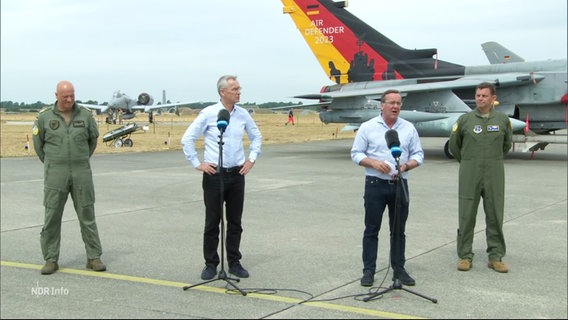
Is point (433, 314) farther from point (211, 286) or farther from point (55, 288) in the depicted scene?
point (55, 288)

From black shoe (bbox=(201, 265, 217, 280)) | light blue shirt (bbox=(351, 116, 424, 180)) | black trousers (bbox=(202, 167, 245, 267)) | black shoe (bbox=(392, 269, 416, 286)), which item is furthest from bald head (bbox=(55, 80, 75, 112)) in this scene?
black shoe (bbox=(392, 269, 416, 286))

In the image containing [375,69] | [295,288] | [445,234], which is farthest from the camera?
[375,69]

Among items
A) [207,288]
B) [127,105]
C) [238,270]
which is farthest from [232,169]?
[127,105]

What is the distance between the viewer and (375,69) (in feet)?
71.6

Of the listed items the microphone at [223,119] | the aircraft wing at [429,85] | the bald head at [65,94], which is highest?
the aircraft wing at [429,85]

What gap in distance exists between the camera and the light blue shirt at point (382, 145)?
5.45m

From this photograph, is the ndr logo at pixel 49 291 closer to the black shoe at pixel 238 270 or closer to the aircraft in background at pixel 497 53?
the black shoe at pixel 238 270

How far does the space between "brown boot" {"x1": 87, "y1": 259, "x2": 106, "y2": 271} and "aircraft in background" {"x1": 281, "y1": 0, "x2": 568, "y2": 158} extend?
576 inches

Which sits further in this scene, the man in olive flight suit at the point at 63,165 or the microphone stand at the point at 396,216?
the man in olive flight suit at the point at 63,165

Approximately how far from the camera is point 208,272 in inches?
226

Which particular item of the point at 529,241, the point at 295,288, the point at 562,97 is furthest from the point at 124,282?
the point at 562,97

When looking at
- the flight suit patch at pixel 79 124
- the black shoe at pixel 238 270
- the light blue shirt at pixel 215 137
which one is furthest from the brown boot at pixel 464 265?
the flight suit patch at pixel 79 124

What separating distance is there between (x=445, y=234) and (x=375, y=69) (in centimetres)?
1455

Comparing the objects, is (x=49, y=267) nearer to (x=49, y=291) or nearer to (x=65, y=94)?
(x=49, y=291)
